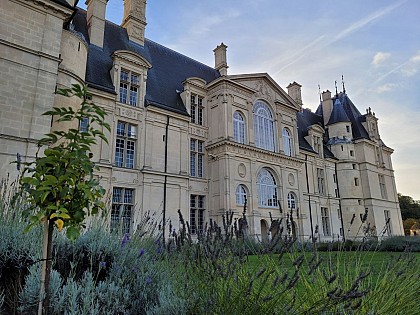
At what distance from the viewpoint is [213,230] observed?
3256mm

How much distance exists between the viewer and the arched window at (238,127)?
17.2 m

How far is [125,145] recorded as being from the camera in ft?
46.1

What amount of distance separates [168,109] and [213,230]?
1287 centimetres

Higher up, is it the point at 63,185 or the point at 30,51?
the point at 30,51

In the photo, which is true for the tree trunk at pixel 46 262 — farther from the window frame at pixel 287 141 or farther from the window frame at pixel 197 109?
the window frame at pixel 287 141

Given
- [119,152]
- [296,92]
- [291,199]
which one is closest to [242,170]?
[291,199]

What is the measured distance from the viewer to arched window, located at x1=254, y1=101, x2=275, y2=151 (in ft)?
60.8

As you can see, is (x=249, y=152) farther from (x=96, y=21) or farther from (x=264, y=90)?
(x=96, y=21)

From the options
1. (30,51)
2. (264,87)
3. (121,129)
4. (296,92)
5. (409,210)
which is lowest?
(409,210)

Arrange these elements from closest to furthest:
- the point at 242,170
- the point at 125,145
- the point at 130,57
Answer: the point at 125,145
the point at 130,57
the point at 242,170

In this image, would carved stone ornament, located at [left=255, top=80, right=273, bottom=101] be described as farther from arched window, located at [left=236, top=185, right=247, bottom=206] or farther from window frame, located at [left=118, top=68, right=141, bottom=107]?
window frame, located at [left=118, top=68, right=141, bottom=107]

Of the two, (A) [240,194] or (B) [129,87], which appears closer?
(B) [129,87]

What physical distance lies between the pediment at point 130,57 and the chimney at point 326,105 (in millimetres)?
21533

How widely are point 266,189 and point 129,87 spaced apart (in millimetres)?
9767
